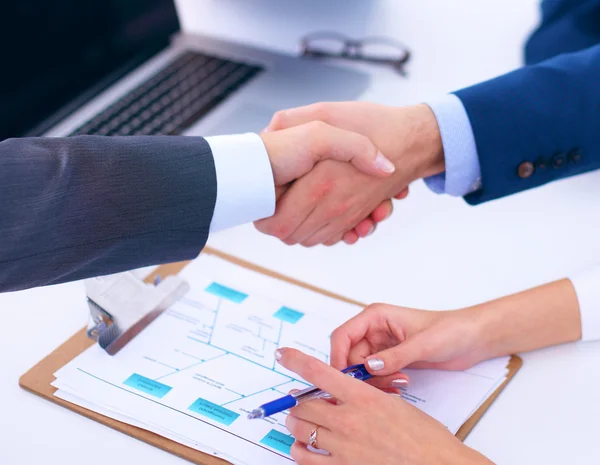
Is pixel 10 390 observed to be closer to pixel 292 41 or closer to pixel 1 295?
pixel 1 295

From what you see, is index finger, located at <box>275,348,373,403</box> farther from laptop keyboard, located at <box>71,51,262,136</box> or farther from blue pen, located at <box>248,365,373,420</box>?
laptop keyboard, located at <box>71,51,262,136</box>

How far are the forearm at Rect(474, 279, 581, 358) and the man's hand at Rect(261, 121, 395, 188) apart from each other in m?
0.34

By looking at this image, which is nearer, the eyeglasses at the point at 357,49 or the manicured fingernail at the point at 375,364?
the manicured fingernail at the point at 375,364

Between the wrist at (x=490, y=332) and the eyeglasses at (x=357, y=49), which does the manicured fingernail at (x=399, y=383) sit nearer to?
the wrist at (x=490, y=332)

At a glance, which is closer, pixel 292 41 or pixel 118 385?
pixel 118 385

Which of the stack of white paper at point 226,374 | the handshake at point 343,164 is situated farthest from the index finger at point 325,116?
the stack of white paper at point 226,374

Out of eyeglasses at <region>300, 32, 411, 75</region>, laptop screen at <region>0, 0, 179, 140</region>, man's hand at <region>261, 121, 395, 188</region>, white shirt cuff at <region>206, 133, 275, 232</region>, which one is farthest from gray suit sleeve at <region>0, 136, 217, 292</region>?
eyeglasses at <region>300, 32, 411, 75</region>

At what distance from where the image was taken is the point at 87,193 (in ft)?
2.83

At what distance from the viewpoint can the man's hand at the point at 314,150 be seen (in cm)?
109

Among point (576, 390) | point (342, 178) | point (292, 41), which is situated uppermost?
point (292, 41)

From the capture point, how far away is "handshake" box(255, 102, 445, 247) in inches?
43.4

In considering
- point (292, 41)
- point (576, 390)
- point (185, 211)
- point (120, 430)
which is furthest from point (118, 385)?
point (292, 41)

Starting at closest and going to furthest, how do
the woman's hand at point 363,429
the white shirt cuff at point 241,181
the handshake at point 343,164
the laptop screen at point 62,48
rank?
the woman's hand at point 363,429 < the white shirt cuff at point 241,181 < the handshake at point 343,164 < the laptop screen at point 62,48

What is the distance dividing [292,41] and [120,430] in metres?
1.25
